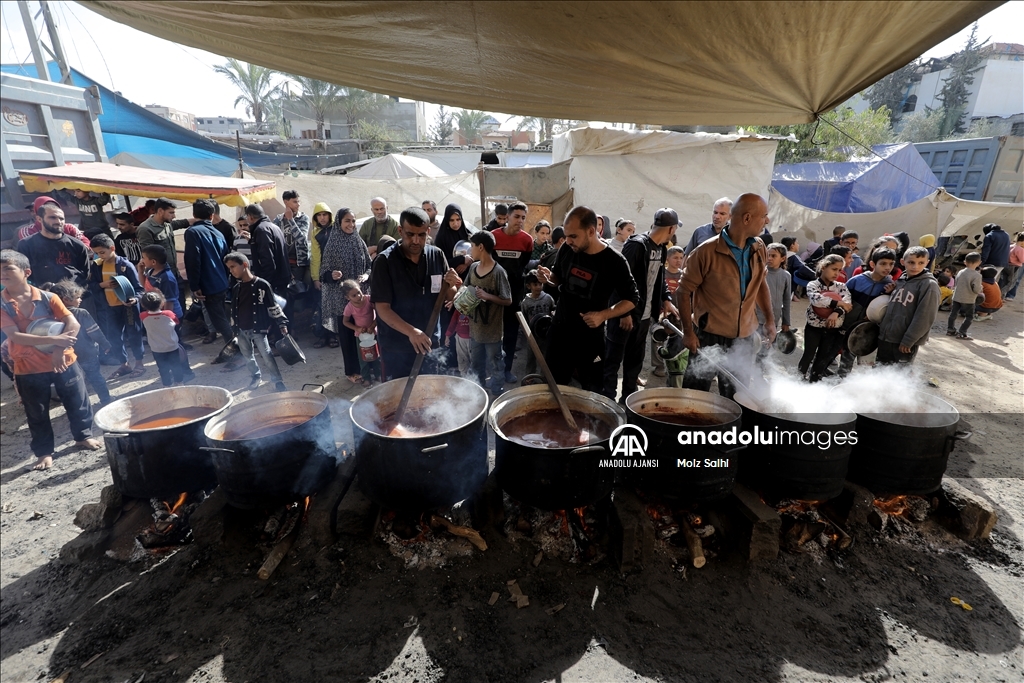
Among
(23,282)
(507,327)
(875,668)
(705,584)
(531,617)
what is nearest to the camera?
(875,668)

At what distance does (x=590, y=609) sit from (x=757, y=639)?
98 centimetres

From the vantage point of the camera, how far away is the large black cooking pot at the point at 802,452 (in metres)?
3.10

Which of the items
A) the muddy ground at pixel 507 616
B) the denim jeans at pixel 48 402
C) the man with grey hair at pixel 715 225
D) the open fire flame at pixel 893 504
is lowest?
the muddy ground at pixel 507 616

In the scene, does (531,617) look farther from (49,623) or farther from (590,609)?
(49,623)

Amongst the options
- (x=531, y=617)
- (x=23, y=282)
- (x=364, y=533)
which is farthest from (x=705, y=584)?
(x=23, y=282)

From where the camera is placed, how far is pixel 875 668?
103 inches

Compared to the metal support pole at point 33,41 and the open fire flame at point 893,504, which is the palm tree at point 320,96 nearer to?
the metal support pole at point 33,41

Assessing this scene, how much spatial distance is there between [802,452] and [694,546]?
96 cm

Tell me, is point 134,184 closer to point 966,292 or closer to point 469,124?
point 966,292

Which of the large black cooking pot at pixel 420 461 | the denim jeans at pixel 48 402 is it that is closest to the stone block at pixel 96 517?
the denim jeans at pixel 48 402

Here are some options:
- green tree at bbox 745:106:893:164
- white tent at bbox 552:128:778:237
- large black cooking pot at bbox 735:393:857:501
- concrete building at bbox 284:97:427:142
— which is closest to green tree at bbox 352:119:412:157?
concrete building at bbox 284:97:427:142

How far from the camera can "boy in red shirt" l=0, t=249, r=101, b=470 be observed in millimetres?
3949

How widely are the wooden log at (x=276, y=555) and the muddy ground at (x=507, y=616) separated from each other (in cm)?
6

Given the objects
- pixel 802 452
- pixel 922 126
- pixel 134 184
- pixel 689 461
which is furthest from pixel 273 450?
pixel 922 126
